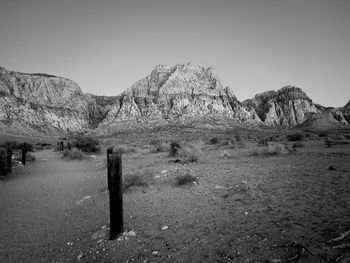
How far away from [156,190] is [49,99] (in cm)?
11465

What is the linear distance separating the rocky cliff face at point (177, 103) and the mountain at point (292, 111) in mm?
15747

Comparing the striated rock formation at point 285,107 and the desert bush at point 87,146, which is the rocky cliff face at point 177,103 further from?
the desert bush at point 87,146

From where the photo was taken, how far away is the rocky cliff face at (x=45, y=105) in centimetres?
7862

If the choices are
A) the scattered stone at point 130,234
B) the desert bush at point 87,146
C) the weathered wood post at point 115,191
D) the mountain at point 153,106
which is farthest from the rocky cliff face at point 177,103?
the weathered wood post at point 115,191

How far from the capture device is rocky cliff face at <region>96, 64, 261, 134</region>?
92938mm

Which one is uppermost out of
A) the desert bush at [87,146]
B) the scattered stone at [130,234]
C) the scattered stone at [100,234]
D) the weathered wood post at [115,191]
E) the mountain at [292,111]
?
the mountain at [292,111]

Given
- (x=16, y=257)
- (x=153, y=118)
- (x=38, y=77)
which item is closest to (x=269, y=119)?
(x=153, y=118)

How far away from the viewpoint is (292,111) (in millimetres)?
118312

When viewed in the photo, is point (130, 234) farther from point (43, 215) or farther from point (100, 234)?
point (43, 215)

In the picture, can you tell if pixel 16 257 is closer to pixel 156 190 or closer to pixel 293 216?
pixel 156 190

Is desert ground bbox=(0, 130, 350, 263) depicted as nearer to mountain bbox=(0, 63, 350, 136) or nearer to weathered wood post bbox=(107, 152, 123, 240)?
weathered wood post bbox=(107, 152, 123, 240)

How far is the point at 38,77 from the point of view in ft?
368

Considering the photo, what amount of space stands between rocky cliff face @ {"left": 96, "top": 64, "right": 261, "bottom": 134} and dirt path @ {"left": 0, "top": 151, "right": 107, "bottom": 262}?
75.5m

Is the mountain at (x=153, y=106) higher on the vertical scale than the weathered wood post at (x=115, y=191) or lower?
higher
